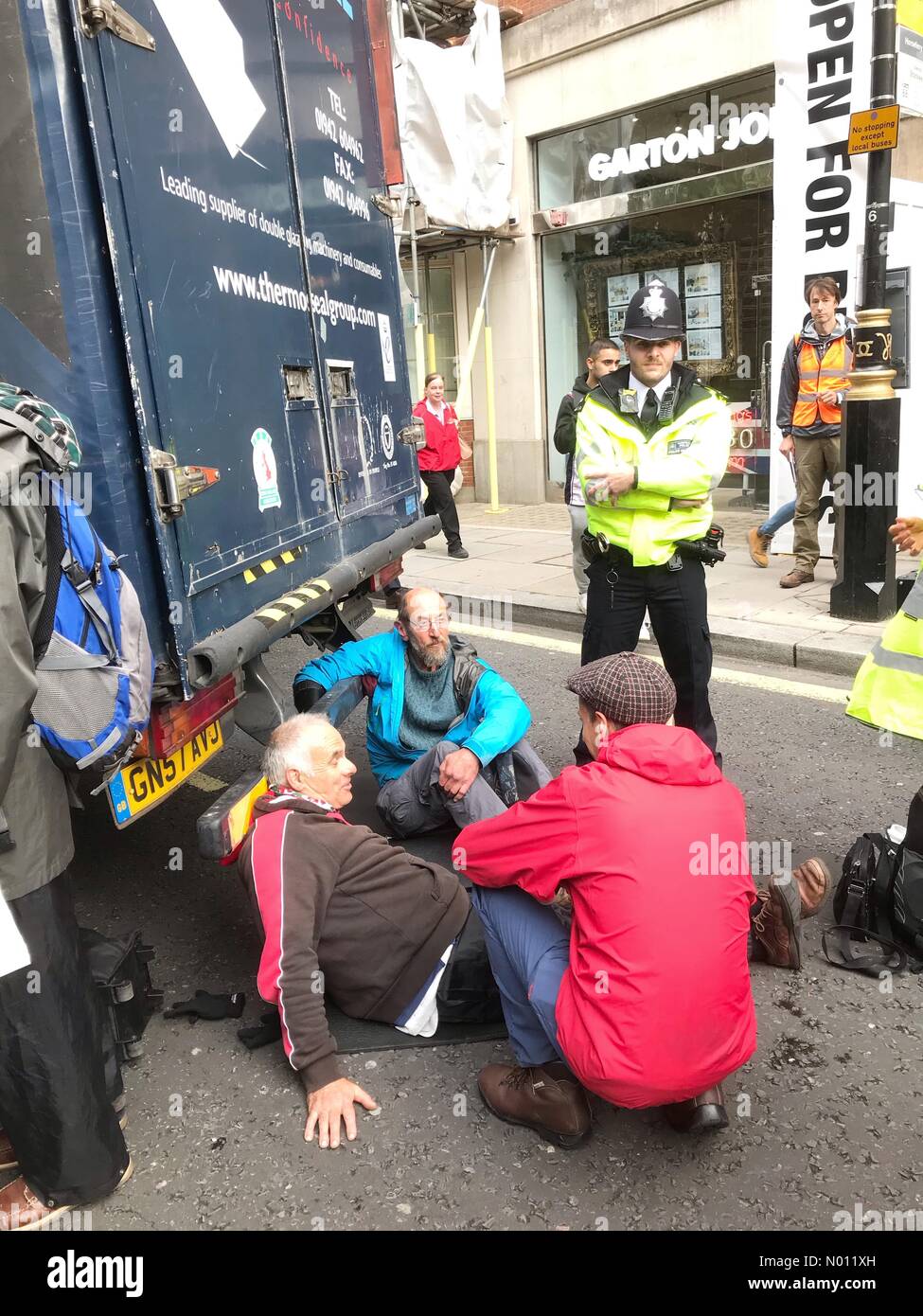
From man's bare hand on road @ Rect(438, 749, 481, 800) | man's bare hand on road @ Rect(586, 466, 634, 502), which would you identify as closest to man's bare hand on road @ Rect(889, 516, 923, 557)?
man's bare hand on road @ Rect(586, 466, 634, 502)

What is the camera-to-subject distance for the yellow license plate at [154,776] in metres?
2.73

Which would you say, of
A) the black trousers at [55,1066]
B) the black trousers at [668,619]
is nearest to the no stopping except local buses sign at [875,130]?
the black trousers at [668,619]

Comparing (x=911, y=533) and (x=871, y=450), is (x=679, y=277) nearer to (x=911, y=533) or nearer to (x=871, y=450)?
(x=871, y=450)

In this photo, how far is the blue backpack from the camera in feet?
6.66

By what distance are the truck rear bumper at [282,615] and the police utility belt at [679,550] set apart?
96 cm

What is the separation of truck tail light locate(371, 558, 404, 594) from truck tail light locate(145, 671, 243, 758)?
1.55 metres

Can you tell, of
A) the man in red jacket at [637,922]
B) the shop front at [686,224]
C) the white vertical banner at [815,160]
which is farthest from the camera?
the shop front at [686,224]

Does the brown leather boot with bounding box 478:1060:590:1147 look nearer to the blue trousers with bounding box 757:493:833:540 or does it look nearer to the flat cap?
the flat cap

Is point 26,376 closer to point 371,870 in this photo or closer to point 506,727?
point 371,870

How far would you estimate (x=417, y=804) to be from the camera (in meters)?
3.70

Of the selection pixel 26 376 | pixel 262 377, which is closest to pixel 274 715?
pixel 262 377

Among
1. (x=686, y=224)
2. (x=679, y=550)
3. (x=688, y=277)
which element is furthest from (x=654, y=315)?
(x=686, y=224)

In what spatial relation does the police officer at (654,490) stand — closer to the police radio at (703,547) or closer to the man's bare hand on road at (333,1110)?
the police radio at (703,547)

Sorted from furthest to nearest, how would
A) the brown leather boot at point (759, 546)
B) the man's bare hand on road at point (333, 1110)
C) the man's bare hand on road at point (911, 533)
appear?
the brown leather boot at point (759, 546) → the man's bare hand on road at point (911, 533) → the man's bare hand on road at point (333, 1110)
